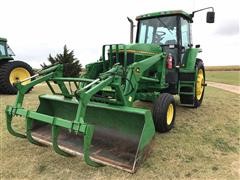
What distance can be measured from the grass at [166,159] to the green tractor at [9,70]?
4.43 meters

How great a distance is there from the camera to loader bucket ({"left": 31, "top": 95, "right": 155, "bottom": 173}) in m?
3.94

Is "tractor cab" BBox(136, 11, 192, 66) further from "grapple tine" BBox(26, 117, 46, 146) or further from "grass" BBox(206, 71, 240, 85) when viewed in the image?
"grass" BBox(206, 71, 240, 85)

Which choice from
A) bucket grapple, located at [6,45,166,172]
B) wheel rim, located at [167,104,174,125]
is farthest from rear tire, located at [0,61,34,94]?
wheel rim, located at [167,104,174,125]

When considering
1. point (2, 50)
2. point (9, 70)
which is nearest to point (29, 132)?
point (9, 70)

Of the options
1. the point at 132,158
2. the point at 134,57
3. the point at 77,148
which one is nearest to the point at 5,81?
the point at 134,57

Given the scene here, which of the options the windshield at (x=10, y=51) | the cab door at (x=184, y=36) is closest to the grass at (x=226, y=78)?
the cab door at (x=184, y=36)

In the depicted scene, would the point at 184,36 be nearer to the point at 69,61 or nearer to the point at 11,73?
the point at 11,73

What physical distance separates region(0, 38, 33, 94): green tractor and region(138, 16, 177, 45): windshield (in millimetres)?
4988

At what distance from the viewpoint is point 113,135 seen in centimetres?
464

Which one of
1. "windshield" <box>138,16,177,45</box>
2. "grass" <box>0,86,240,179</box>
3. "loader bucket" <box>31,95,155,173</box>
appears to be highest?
"windshield" <box>138,16,177,45</box>

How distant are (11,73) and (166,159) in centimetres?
762

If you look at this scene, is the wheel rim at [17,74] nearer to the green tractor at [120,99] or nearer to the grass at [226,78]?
the green tractor at [120,99]

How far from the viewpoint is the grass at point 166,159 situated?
156 inches

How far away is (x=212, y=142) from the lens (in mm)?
5102
